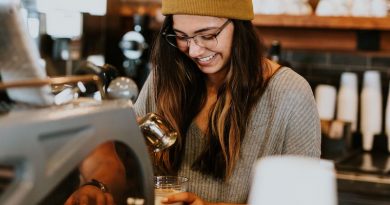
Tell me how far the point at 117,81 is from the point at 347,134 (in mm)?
2151

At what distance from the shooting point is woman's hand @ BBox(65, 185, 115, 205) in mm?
1142

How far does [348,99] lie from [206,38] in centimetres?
191

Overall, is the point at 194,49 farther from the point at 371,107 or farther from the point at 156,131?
the point at 371,107

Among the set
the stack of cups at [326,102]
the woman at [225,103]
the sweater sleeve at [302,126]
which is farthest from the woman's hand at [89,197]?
the stack of cups at [326,102]

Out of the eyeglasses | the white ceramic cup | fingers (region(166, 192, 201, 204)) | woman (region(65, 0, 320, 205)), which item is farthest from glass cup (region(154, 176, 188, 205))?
the white ceramic cup

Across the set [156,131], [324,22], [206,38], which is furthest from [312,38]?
[156,131]

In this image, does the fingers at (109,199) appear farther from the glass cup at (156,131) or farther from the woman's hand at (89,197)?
the glass cup at (156,131)

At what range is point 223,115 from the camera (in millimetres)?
1717

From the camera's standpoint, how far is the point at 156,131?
1228 millimetres

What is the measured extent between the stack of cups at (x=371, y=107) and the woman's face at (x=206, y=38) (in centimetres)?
185

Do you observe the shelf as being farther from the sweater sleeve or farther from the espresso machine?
the espresso machine

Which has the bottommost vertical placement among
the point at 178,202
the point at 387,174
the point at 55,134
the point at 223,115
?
the point at 387,174

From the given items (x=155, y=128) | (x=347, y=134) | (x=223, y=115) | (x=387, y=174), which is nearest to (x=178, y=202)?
(x=155, y=128)

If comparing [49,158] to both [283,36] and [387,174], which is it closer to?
[387,174]
